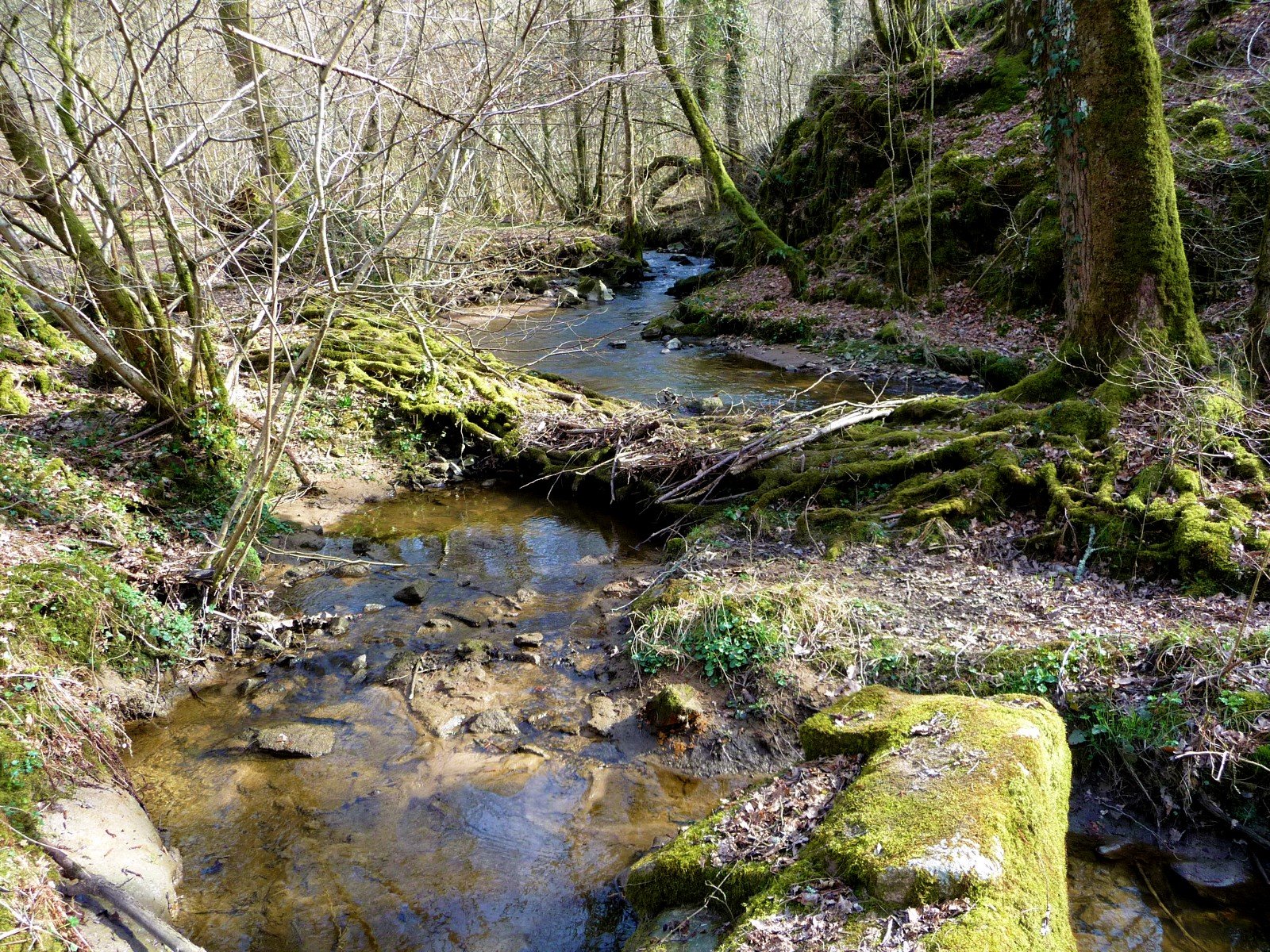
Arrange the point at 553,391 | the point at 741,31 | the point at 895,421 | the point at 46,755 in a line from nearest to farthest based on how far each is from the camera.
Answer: the point at 46,755 < the point at 895,421 < the point at 553,391 < the point at 741,31

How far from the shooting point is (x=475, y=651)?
6.69 m

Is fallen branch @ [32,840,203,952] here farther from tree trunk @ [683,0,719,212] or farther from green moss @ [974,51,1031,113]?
tree trunk @ [683,0,719,212]

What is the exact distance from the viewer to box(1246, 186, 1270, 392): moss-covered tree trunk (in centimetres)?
697

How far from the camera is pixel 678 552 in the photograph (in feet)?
26.6

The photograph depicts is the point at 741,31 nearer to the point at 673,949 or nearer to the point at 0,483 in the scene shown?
the point at 0,483

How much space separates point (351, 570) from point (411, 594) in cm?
94

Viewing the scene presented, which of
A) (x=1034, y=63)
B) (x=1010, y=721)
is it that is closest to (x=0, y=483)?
(x=1010, y=721)

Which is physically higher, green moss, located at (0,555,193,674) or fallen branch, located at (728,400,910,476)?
fallen branch, located at (728,400,910,476)

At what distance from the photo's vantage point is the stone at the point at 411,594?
7547 millimetres

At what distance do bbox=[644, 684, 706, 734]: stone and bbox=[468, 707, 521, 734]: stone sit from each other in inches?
39.5

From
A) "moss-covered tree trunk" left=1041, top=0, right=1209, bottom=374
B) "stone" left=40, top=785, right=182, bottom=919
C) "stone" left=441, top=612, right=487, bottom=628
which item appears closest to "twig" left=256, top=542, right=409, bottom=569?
"stone" left=441, top=612, right=487, bottom=628

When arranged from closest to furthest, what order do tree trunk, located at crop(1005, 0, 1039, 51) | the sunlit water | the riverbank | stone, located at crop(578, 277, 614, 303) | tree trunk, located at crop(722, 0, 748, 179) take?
the riverbank, the sunlit water, tree trunk, located at crop(1005, 0, 1039, 51), stone, located at crop(578, 277, 614, 303), tree trunk, located at crop(722, 0, 748, 179)

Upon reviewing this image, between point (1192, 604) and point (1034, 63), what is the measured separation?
5616 mm

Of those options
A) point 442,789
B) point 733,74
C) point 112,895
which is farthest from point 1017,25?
point 112,895
